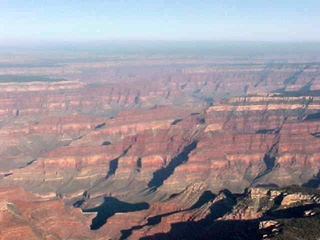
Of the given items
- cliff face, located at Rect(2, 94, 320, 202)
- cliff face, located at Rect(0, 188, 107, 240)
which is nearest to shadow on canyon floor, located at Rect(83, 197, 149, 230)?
cliff face, located at Rect(0, 188, 107, 240)

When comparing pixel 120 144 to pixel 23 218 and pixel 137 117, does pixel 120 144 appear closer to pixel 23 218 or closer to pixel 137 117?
pixel 137 117

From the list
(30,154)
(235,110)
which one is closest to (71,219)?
(30,154)

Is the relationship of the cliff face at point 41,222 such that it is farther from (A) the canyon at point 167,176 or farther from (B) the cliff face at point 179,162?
(B) the cliff face at point 179,162

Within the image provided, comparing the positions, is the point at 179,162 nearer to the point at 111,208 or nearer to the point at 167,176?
the point at 167,176

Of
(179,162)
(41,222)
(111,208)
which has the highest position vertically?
(41,222)

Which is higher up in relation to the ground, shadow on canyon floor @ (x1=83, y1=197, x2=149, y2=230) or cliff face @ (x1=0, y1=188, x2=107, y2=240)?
cliff face @ (x1=0, y1=188, x2=107, y2=240)

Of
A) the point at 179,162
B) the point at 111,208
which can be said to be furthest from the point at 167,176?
the point at 111,208

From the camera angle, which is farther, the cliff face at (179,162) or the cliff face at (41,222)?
the cliff face at (179,162)

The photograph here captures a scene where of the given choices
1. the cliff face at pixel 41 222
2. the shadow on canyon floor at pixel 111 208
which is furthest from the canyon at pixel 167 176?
the shadow on canyon floor at pixel 111 208

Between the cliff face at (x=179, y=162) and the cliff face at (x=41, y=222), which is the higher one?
the cliff face at (x=41, y=222)

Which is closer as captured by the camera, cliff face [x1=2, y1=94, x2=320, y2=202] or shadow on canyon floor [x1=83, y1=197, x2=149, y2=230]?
shadow on canyon floor [x1=83, y1=197, x2=149, y2=230]

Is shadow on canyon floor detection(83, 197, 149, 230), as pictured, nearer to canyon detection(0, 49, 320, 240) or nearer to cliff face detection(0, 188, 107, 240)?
canyon detection(0, 49, 320, 240)
